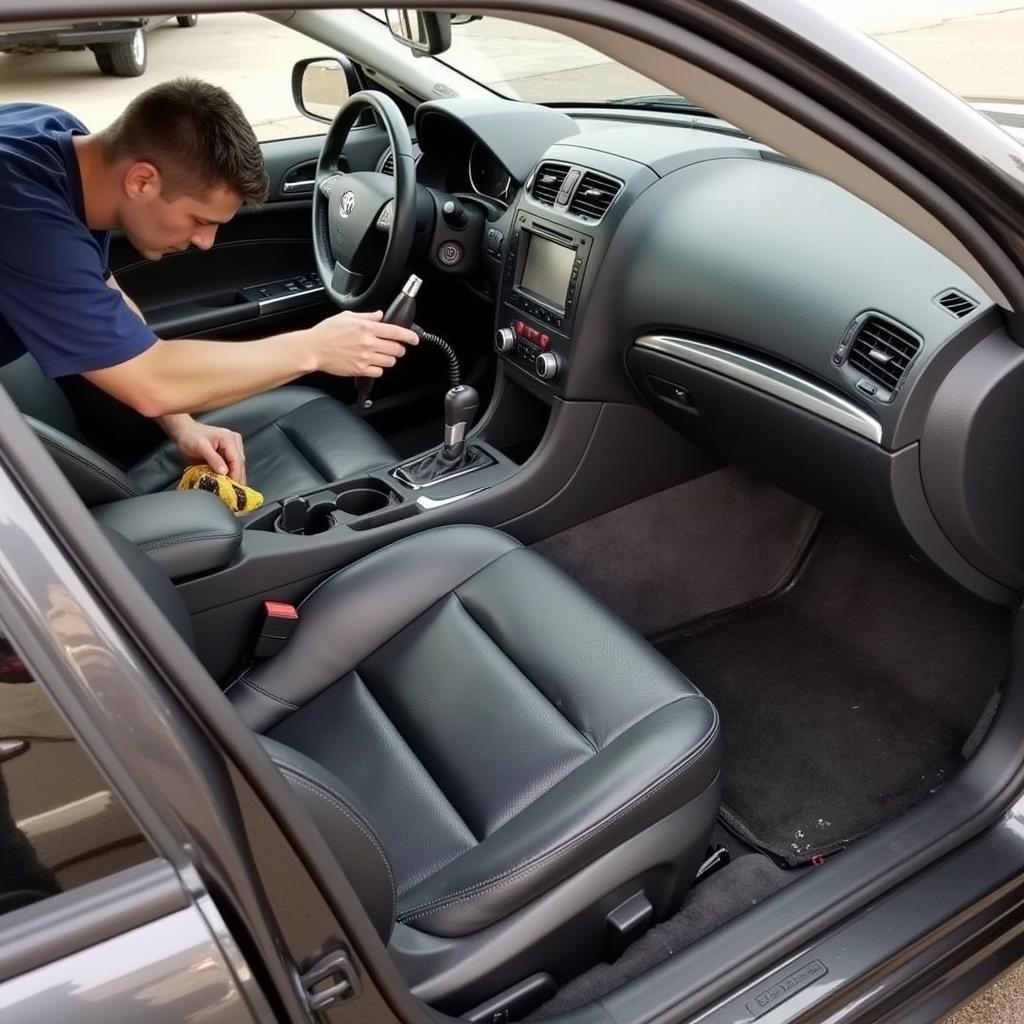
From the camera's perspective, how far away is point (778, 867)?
1.64 metres

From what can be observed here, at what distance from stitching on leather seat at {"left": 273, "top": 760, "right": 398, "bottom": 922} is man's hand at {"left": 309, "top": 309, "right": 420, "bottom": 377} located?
0.88 meters

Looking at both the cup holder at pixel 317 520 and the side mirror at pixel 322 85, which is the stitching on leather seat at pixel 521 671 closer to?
the cup holder at pixel 317 520

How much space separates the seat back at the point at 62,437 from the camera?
1486mm

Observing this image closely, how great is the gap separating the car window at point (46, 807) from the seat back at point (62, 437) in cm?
60

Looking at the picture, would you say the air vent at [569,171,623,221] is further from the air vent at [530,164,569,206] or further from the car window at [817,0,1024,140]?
the car window at [817,0,1024,140]

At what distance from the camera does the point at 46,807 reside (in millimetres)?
687

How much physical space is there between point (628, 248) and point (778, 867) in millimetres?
1088

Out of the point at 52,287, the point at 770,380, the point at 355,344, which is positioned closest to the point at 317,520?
the point at 355,344

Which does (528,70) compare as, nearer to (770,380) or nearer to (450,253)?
(450,253)

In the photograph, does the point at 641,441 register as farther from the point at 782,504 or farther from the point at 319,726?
the point at 319,726

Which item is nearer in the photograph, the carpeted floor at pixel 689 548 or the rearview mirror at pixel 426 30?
the rearview mirror at pixel 426 30

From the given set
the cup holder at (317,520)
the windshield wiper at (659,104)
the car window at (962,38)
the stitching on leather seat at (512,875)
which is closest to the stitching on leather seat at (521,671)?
the stitching on leather seat at (512,875)

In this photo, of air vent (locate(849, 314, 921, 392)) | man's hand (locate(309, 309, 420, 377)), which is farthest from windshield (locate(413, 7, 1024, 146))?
man's hand (locate(309, 309, 420, 377))

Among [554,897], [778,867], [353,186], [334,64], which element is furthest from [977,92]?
[554,897]
